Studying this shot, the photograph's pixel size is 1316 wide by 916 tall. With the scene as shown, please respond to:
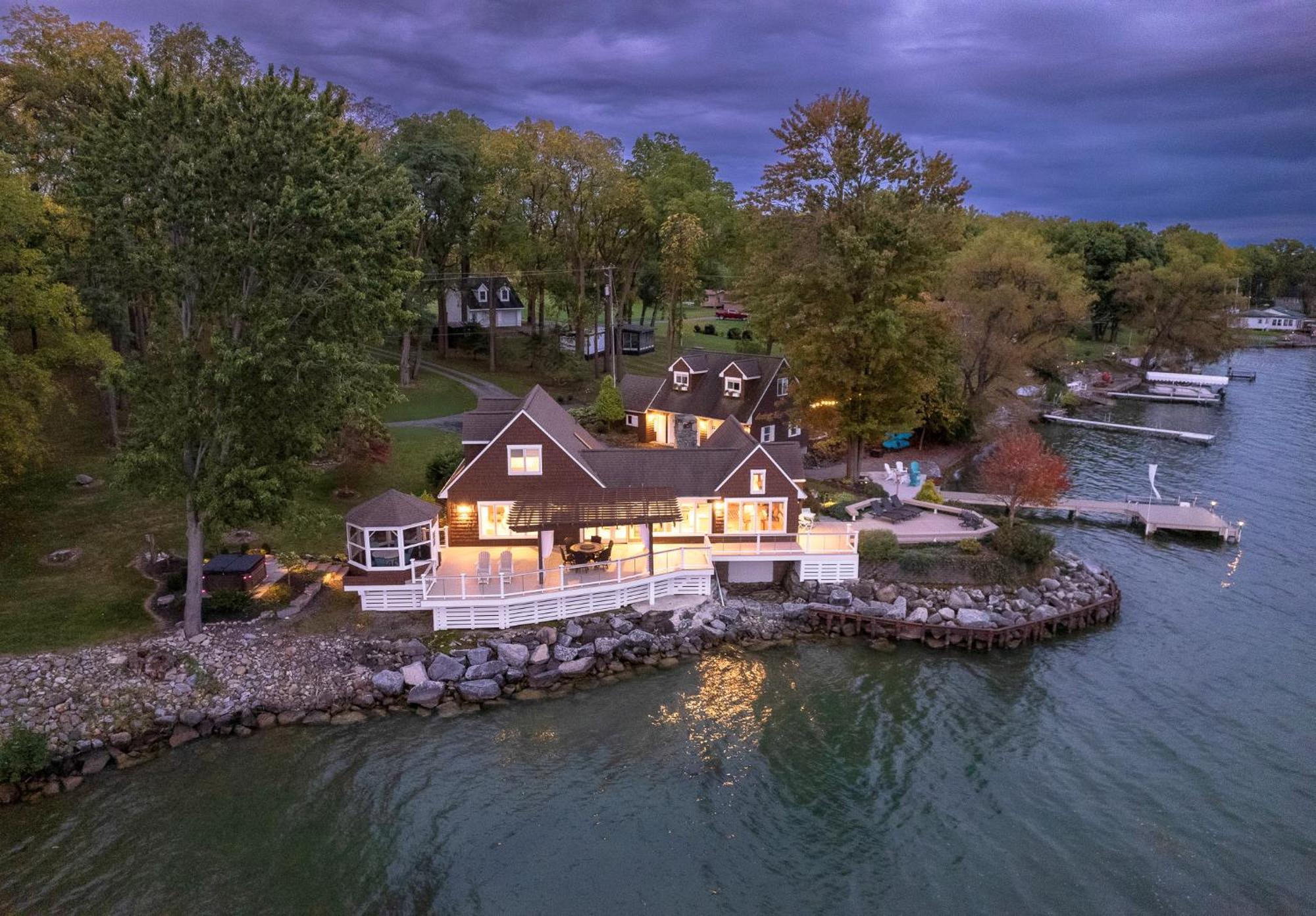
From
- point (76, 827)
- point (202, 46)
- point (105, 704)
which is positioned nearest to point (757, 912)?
point (76, 827)

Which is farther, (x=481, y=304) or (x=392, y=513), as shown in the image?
(x=481, y=304)

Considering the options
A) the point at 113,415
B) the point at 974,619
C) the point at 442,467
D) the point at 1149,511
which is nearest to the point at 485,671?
the point at 442,467

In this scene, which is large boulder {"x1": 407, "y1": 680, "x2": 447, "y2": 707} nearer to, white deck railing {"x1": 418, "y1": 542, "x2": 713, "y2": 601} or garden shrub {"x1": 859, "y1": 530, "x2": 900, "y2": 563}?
white deck railing {"x1": 418, "y1": 542, "x2": 713, "y2": 601}

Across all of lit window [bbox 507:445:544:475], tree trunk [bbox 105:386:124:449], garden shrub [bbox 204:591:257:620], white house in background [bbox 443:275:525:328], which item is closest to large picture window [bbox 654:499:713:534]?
lit window [bbox 507:445:544:475]

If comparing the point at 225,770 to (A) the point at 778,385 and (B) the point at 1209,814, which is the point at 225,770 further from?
(A) the point at 778,385

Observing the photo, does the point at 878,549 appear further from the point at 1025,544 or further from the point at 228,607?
the point at 228,607
